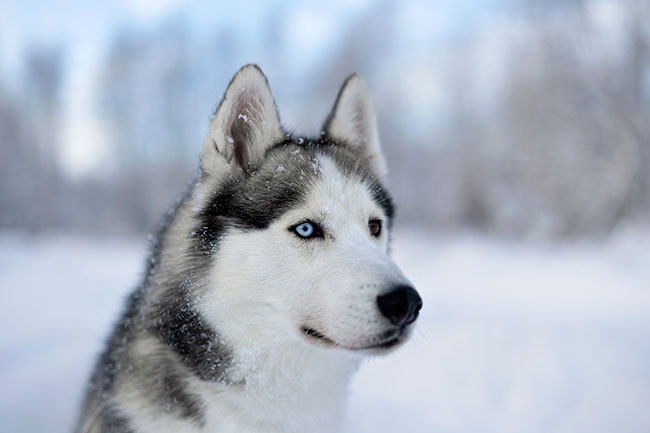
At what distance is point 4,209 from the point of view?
20188mm

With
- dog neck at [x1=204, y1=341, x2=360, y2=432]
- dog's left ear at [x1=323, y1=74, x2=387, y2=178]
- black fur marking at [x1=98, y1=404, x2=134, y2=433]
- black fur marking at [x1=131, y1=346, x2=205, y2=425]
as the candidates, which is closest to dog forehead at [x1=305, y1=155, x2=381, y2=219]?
dog's left ear at [x1=323, y1=74, x2=387, y2=178]

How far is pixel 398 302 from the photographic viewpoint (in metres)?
1.63

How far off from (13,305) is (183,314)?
5.37 meters

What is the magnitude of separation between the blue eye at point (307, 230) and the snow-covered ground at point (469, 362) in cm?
60

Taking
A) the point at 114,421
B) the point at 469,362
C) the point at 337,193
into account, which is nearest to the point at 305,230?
the point at 337,193

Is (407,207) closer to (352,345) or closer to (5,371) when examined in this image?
(5,371)

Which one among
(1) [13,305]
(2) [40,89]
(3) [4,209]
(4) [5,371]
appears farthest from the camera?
(2) [40,89]

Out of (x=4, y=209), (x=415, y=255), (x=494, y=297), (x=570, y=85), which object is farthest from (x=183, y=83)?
(x=494, y=297)

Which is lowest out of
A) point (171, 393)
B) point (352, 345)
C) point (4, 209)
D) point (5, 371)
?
point (4, 209)

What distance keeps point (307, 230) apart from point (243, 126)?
65 centimetres

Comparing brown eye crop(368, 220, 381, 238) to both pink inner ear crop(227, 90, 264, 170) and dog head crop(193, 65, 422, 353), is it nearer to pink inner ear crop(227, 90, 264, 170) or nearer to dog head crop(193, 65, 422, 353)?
dog head crop(193, 65, 422, 353)

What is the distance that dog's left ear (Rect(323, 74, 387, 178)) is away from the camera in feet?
8.41

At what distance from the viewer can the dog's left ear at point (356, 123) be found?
2.56 m

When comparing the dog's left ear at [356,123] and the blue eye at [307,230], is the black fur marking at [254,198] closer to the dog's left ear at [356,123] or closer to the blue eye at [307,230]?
the blue eye at [307,230]
